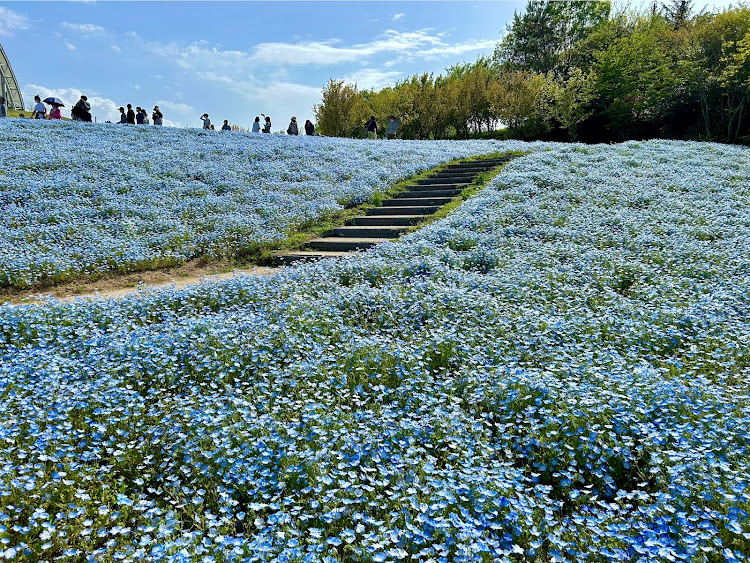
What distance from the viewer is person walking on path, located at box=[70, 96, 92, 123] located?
1048 inches

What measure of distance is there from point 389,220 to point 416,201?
6.16 ft

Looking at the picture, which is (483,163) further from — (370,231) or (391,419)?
(391,419)

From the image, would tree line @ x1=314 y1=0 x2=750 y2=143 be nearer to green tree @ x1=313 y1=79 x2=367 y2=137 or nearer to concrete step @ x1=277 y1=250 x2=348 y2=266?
green tree @ x1=313 y1=79 x2=367 y2=137

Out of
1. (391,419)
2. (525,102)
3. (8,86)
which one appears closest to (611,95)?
(525,102)

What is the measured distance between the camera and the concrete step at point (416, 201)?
14859mm

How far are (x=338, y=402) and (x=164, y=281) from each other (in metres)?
6.59

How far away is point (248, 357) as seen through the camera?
5633 mm

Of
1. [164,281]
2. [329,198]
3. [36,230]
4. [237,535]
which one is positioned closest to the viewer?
[237,535]

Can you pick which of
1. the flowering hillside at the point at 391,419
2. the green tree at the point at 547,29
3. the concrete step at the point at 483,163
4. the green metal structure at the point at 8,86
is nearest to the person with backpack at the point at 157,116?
the concrete step at the point at 483,163

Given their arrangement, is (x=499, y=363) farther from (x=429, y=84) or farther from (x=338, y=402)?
(x=429, y=84)

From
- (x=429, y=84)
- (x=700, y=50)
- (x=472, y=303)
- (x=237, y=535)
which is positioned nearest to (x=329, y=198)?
(x=472, y=303)

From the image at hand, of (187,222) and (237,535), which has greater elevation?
→ (187,222)

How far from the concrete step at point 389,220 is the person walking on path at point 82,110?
67.8 feet

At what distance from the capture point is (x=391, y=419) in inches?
171
